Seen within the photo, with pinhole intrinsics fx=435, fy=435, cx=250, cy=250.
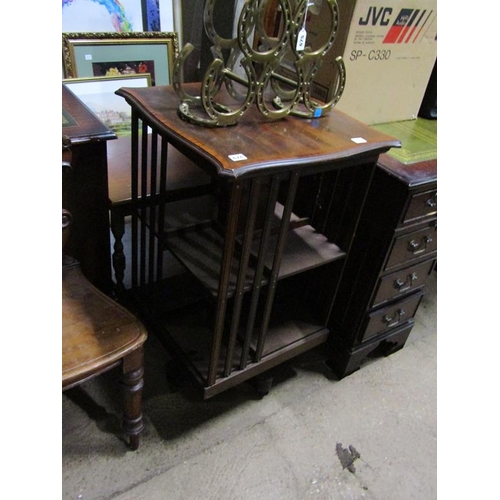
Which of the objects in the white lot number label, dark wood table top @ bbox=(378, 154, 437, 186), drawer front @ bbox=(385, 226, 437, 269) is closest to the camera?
the white lot number label

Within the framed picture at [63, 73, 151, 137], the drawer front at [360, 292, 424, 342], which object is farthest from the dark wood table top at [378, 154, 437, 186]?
the framed picture at [63, 73, 151, 137]

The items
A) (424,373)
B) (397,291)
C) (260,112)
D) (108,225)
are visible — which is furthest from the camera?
(424,373)

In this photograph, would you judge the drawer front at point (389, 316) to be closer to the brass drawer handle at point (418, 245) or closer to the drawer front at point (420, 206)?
the brass drawer handle at point (418, 245)

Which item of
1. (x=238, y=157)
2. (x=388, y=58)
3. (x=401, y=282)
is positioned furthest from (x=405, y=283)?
(x=238, y=157)

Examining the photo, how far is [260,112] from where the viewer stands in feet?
3.32

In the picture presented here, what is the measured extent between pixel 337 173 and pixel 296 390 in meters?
0.74

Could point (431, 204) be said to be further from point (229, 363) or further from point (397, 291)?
point (229, 363)

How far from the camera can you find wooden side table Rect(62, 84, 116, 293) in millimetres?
1054

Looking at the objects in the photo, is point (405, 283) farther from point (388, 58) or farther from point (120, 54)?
point (120, 54)

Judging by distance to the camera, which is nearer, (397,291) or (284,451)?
(284,451)

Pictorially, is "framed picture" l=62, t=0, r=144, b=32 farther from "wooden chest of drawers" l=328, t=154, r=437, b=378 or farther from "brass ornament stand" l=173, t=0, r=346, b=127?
"wooden chest of drawers" l=328, t=154, r=437, b=378

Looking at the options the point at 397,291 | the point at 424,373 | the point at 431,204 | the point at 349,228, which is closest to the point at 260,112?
the point at 349,228

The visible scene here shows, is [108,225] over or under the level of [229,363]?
over

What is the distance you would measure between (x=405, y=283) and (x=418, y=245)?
6.0 inches
